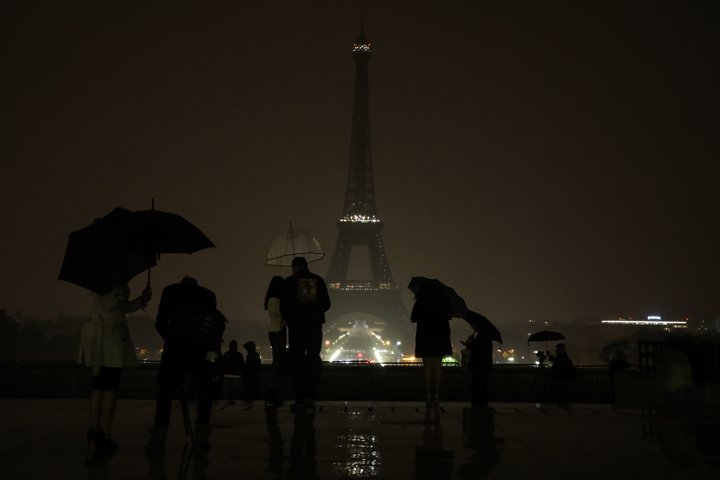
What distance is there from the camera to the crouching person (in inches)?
351

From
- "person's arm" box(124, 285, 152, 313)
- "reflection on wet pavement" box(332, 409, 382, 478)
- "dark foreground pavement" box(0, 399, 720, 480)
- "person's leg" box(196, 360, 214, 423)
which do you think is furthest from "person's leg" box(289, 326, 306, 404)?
"person's arm" box(124, 285, 152, 313)

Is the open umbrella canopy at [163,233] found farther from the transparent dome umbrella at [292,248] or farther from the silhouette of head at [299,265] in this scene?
the transparent dome umbrella at [292,248]

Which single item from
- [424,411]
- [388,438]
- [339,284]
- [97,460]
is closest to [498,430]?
[388,438]

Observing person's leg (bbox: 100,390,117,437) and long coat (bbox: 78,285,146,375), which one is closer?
person's leg (bbox: 100,390,117,437)

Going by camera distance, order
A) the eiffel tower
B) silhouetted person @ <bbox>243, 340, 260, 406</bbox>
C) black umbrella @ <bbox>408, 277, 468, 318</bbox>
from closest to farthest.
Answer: black umbrella @ <bbox>408, 277, 468, 318</bbox> < silhouetted person @ <bbox>243, 340, 260, 406</bbox> < the eiffel tower

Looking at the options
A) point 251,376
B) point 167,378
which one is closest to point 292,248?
point 251,376

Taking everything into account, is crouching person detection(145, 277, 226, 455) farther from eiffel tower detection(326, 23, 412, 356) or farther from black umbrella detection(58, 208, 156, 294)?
eiffel tower detection(326, 23, 412, 356)

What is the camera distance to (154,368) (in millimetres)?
19719

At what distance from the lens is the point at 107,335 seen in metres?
8.44

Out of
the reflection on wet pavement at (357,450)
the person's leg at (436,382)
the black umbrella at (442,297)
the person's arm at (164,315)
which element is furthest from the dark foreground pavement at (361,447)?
the black umbrella at (442,297)

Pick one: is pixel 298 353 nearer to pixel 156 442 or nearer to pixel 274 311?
pixel 274 311

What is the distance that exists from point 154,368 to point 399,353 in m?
103

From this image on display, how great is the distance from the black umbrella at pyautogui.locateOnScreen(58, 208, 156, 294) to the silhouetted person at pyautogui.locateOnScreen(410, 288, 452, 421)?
5418 mm

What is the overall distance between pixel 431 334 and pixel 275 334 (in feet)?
7.43
